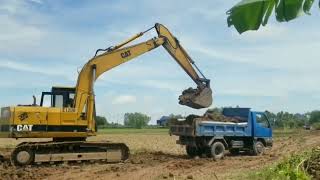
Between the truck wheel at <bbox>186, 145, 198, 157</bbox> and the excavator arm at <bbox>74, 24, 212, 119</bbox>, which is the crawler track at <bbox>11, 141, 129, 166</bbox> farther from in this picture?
the truck wheel at <bbox>186, 145, 198, 157</bbox>

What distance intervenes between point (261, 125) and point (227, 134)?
2.13 meters

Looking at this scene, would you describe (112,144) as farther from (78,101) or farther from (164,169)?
(164,169)

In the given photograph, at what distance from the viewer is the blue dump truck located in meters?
22.9

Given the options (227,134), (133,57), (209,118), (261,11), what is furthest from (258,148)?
(261,11)

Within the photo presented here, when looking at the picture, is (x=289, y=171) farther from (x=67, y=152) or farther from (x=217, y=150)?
(x=217, y=150)

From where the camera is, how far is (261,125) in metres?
24.9

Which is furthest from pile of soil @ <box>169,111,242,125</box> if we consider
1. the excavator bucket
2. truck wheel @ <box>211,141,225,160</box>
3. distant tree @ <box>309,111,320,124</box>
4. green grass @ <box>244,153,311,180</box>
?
distant tree @ <box>309,111,320,124</box>

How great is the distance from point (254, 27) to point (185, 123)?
66.2ft

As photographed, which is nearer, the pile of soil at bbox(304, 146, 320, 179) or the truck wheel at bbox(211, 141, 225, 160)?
the pile of soil at bbox(304, 146, 320, 179)

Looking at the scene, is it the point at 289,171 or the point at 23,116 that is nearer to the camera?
the point at 289,171

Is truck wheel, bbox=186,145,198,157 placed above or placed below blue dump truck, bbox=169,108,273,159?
below

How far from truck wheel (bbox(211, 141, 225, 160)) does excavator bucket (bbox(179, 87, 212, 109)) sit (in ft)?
5.23

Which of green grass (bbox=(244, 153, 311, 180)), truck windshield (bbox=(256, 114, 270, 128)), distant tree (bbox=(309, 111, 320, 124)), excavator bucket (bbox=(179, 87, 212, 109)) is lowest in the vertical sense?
green grass (bbox=(244, 153, 311, 180))

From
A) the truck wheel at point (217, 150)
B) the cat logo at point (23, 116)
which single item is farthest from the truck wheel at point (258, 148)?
the cat logo at point (23, 116)
